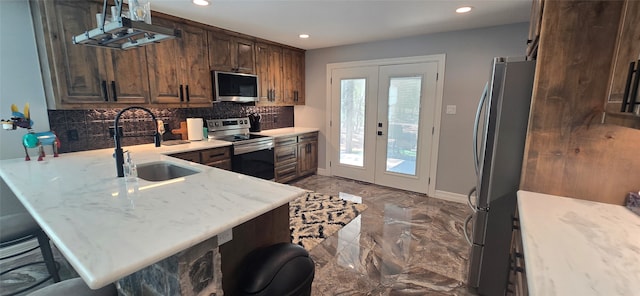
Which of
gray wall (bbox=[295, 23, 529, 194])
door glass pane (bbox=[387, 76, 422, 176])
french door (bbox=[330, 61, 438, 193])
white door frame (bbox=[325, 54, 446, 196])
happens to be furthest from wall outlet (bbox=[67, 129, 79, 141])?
door glass pane (bbox=[387, 76, 422, 176])

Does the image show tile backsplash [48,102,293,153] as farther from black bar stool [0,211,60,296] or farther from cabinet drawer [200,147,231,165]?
black bar stool [0,211,60,296]

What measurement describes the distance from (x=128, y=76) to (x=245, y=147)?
4.85 feet

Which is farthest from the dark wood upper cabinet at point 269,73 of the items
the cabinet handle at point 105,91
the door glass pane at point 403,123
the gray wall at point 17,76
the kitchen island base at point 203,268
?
the kitchen island base at point 203,268

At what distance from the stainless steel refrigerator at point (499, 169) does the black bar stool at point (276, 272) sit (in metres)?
1.35

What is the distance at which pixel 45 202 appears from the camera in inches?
51.4

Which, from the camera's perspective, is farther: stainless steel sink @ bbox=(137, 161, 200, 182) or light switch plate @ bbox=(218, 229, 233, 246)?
stainless steel sink @ bbox=(137, 161, 200, 182)

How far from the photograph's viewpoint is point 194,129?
3.46 metres

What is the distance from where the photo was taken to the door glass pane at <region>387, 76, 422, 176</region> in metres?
4.05

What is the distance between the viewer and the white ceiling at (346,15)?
8.59ft

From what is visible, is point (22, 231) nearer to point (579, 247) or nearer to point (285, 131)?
point (579, 247)

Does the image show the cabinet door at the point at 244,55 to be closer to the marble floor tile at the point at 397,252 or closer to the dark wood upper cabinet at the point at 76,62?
the dark wood upper cabinet at the point at 76,62

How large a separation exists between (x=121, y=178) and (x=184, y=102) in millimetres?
1779

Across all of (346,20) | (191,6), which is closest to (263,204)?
(191,6)

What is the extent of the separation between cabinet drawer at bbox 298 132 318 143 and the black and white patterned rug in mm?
1094
